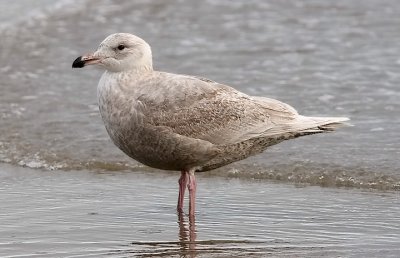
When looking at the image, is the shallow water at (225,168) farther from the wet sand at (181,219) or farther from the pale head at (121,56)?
the pale head at (121,56)

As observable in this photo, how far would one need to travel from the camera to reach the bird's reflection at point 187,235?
689 cm

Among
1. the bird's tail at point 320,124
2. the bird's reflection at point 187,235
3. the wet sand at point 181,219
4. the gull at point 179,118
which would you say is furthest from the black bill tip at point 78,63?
the bird's tail at point 320,124

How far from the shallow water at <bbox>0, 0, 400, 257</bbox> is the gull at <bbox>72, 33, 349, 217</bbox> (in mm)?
443

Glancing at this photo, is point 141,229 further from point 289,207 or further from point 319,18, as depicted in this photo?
point 319,18

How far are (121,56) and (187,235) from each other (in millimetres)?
1502

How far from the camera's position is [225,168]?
9.23 m

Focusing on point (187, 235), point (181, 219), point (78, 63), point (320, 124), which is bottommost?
point (187, 235)

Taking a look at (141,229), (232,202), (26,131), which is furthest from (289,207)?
(26,131)

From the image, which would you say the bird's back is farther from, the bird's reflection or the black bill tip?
the bird's reflection

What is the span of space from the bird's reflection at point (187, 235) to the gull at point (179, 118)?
0.09m

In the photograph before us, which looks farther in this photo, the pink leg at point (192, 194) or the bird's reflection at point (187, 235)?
the pink leg at point (192, 194)

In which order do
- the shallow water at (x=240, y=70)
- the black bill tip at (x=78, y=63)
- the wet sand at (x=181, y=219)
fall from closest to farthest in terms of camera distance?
the wet sand at (x=181, y=219)
the black bill tip at (x=78, y=63)
the shallow water at (x=240, y=70)

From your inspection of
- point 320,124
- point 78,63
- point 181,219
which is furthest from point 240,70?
point 181,219

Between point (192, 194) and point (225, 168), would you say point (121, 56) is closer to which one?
point (192, 194)
